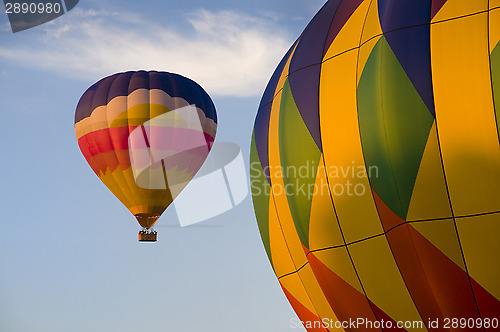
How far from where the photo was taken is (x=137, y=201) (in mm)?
19266

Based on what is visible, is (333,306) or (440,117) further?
(333,306)

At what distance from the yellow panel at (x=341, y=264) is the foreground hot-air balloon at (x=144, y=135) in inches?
402

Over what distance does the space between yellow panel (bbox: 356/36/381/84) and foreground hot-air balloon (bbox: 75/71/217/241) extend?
10.4m

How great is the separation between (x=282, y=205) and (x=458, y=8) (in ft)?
10.1

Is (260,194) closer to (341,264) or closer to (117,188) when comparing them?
(341,264)

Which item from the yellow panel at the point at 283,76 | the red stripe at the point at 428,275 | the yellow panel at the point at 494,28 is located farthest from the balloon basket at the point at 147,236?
the yellow panel at the point at 494,28

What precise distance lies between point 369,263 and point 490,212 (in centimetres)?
148

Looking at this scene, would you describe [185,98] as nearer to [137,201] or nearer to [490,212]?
[137,201]

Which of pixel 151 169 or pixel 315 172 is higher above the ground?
pixel 151 169

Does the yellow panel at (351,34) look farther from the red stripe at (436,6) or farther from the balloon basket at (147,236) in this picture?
the balloon basket at (147,236)

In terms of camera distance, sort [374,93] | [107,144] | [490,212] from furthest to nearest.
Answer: [107,144] → [374,93] → [490,212]

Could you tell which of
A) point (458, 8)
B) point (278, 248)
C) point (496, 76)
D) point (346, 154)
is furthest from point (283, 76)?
point (496, 76)

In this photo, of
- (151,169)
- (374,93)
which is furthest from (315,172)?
(151,169)

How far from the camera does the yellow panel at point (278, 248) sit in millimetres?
10008
